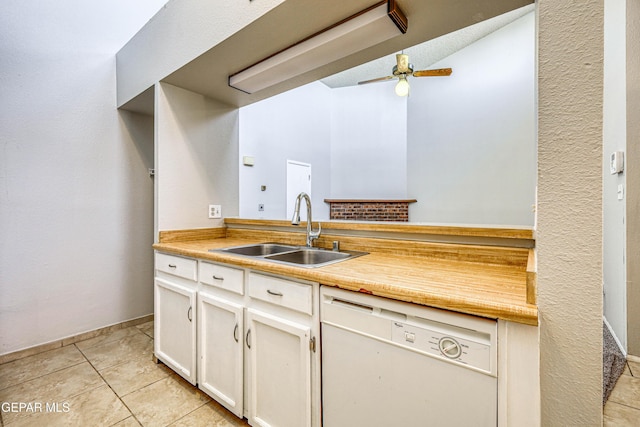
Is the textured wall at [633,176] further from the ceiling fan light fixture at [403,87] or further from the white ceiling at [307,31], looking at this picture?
the ceiling fan light fixture at [403,87]

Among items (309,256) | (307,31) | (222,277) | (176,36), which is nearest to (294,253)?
(309,256)

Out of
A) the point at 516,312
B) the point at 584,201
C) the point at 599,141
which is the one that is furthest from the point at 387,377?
the point at 599,141

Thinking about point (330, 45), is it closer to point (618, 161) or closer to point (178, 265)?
point (178, 265)

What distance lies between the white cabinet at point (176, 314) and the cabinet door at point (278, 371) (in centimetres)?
52

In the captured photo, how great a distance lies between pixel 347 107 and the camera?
586 centimetres

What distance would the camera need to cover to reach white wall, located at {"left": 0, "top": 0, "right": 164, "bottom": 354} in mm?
2043

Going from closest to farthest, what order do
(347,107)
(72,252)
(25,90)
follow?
1. (25,90)
2. (72,252)
3. (347,107)

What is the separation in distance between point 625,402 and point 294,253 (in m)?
1.97

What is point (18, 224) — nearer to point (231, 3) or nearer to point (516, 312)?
point (231, 3)

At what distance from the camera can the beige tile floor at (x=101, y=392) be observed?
1.51 meters

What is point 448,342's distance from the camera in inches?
32.9

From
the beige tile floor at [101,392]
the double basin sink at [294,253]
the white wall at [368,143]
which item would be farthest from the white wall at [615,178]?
the white wall at [368,143]

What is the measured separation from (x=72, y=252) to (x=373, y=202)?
13.7 ft

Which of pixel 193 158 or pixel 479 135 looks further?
pixel 479 135
